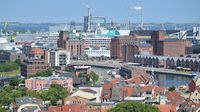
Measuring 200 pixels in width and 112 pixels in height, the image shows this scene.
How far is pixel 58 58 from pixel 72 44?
318 inches

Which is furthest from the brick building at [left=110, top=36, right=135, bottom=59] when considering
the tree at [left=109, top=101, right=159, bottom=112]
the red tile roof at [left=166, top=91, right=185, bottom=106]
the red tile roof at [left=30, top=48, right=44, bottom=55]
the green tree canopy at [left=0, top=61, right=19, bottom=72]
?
the tree at [left=109, top=101, right=159, bottom=112]

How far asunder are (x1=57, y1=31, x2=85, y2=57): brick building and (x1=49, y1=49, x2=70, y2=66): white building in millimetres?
7190

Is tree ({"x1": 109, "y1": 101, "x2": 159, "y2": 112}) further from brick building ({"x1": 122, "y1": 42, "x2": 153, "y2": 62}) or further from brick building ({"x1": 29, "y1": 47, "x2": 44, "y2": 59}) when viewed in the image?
brick building ({"x1": 122, "y1": 42, "x2": 153, "y2": 62})

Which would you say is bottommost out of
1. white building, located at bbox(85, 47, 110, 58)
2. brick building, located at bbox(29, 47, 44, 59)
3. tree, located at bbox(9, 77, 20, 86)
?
white building, located at bbox(85, 47, 110, 58)

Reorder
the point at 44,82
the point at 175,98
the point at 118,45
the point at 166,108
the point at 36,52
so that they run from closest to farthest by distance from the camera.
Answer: the point at 166,108 < the point at 175,98 < the point at 44,82 < the point at 36,52 < the point at 118,45

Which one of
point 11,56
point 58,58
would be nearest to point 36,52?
point 11,56

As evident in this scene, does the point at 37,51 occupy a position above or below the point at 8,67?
above

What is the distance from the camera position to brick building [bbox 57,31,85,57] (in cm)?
4009

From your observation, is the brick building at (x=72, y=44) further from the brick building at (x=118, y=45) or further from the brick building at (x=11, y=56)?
the brick building at (x=11, y=56)

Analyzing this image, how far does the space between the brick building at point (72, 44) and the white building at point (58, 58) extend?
23.6 ft

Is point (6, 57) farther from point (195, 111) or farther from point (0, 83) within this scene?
point (195, 111)

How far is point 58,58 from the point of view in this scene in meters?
32.3

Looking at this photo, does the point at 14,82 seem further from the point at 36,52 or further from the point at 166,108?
the point at 36,52

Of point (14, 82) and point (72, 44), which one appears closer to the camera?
point (14, 82)
